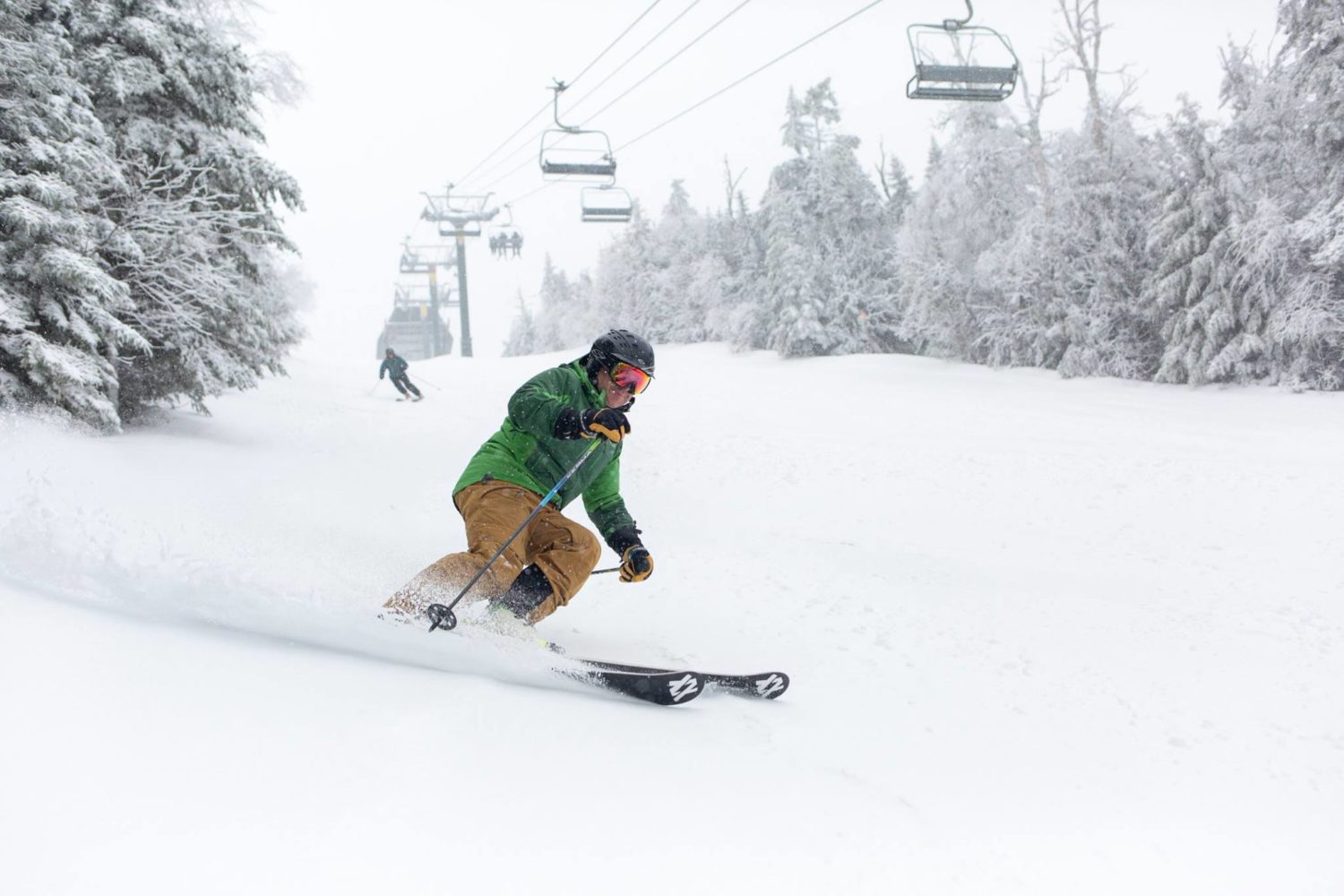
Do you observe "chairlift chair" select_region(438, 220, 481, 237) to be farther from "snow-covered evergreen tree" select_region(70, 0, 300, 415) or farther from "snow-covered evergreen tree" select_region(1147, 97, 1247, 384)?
"snow-covered evergreen tree" select_region(70, 0, 300, 415)

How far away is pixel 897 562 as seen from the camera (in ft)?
24.3

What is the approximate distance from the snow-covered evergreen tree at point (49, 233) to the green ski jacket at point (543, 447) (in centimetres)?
629

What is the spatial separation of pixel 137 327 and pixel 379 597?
826cm

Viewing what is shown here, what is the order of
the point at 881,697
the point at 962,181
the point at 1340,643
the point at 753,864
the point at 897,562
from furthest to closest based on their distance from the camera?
1. the point at 962,181
2. the point at 897,562
3. the point at 1340,643
4. the point at 881,697
5. the point at 753,864

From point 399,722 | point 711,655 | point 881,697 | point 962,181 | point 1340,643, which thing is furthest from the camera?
point 962,181

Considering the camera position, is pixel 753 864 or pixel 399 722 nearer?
pixel 753 864

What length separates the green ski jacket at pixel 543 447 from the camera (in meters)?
3.77

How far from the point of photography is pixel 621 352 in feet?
12.5

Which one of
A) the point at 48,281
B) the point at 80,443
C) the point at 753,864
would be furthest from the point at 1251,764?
the point at 48,281

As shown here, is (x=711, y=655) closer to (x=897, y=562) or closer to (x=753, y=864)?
(x=753, y=864)

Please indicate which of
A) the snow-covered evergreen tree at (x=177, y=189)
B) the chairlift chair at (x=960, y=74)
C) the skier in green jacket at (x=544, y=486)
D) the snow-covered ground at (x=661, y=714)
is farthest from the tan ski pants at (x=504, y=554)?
the chairlift chair at (x=960, y=74)

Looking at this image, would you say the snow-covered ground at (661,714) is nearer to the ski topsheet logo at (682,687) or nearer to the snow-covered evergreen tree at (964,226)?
the ski topsheet logo at (682,687)

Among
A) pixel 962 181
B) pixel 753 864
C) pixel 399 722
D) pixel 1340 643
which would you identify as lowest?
pixel 1340 643

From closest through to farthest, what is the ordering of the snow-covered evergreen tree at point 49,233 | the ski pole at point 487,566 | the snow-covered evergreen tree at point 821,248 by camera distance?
the ski pole at point 487,566 → the snow-covered evergreen tree at point 49,233 → the snow-covered evergreen tree at point 821,248
